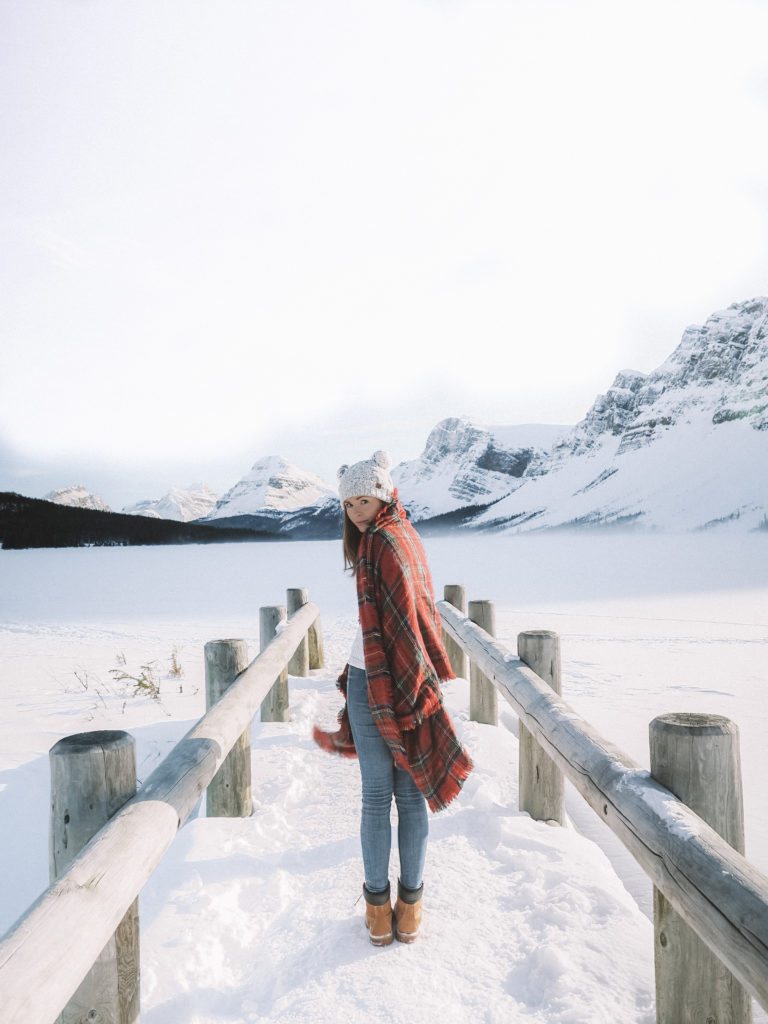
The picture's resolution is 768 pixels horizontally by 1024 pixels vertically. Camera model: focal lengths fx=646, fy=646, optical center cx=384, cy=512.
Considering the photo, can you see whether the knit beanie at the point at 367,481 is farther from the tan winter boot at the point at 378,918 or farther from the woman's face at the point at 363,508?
the tan winter boot at the point at 378,918

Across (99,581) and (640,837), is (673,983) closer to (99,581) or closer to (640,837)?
(640,837)

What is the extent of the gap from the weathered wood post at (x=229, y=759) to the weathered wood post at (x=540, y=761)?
1416mm

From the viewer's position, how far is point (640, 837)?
5.27 feet

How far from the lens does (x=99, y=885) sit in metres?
1.30

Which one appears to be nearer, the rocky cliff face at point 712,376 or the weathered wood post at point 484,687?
the weathered wood post at point 484,687

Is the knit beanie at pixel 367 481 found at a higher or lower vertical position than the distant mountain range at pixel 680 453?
lower

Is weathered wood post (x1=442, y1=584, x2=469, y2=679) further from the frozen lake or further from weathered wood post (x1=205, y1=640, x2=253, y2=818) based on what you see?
weathered wood post (x1=205, y1=640, x2=253, y2=818)

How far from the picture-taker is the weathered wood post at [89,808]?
5.11 feet

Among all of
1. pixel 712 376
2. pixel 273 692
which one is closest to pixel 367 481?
pixel 273 692

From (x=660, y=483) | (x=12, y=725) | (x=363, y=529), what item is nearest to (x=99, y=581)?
(x=12, y=725)

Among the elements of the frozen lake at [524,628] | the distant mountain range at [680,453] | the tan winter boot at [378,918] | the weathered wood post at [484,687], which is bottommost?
the frozen lake at [524,628]

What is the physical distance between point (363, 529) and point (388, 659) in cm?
46

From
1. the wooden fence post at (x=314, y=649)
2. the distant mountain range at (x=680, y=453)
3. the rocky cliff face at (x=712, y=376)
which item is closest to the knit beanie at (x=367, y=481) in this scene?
the wooden fence post at (x=314, y=649)

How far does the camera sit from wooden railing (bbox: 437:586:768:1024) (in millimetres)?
1239
